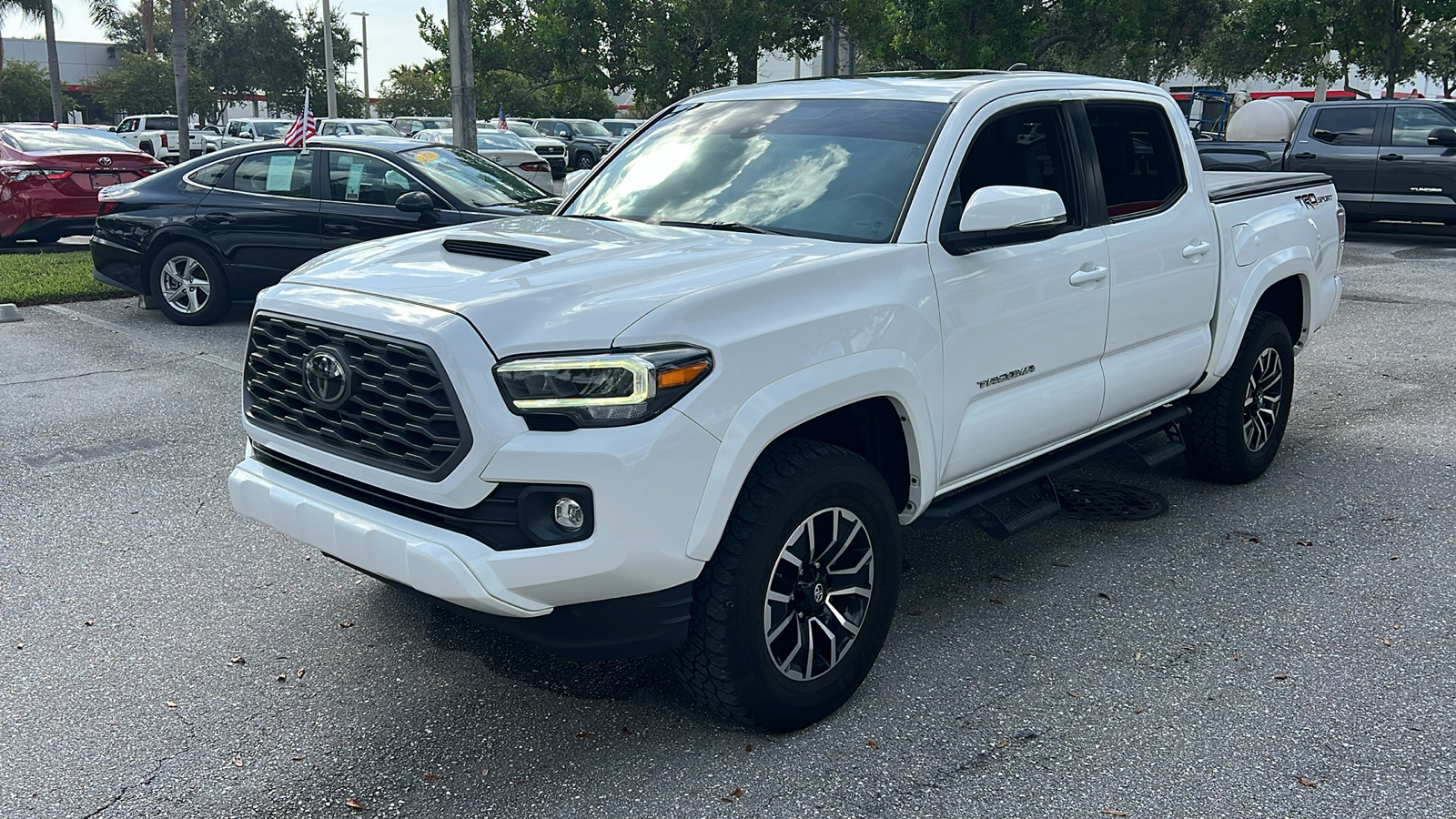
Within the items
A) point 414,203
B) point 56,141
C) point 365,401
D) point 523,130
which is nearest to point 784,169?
point 365,401

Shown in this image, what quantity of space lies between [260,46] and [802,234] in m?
60.2

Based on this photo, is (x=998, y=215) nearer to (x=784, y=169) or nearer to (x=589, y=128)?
(x=784, y=169)

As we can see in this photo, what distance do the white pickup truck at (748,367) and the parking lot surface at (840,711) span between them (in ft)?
1.20

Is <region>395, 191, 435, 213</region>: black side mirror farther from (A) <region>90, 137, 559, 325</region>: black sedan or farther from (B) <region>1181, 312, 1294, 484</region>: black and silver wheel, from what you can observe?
(B) <region>1181, 312, 1294, 484</region>: black and silver wheel

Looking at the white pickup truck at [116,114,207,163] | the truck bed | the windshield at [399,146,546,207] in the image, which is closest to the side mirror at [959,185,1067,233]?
the truck bed

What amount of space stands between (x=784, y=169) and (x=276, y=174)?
713 cm

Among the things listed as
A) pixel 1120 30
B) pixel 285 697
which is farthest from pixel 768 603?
pixel 1120 30

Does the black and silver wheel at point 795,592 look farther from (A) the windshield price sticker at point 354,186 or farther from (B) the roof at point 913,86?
(A) the windshield price sticker at point 354,186

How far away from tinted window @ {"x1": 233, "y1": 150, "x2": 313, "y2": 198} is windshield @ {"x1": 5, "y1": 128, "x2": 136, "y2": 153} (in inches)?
221

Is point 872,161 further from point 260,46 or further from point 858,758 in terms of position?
point 260,46

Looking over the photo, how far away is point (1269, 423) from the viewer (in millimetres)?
6133

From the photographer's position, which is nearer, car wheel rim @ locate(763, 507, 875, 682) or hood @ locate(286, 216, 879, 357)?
hood @ locate(286, 216, 879, 357)

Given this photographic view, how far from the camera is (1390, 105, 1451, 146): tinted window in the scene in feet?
51.6

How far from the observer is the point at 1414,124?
15906 mm
